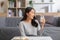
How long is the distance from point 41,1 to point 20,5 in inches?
32.6

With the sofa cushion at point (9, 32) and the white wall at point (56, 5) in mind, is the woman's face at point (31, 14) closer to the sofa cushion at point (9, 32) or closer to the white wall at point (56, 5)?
the sofa cushion at point (9, 32)

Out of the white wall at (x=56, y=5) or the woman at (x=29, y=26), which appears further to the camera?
the white wall at (x=56, y=5)

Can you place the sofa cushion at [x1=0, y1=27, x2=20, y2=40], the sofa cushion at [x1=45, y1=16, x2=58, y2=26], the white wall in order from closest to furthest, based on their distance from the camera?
the sofa cushion at [x1=0, y1=27, x2=20, y2=40]
the sofa cushion at [x1=45, y1=16, x2=58, y2=26]
the white wall

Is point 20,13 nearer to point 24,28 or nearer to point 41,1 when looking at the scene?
point 41,1

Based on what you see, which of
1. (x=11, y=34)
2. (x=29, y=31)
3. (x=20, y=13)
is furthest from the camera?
(x=20, y=13)

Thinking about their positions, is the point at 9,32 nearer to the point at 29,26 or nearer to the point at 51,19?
the point at 29,26

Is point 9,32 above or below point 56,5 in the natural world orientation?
below

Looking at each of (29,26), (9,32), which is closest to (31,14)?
(29,26)

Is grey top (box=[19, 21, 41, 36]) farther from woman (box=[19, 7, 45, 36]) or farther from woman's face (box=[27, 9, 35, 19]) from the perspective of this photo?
woman's face (box=[27, 9, 35, 19])

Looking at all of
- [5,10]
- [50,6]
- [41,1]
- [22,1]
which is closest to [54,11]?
[50,6]

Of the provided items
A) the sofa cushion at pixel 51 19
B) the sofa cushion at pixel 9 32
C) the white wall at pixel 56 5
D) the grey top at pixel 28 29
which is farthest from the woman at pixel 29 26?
the white wall at pixel 56 5

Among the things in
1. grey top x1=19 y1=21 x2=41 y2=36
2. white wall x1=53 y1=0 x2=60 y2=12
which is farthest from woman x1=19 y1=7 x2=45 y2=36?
white wall x1=53 y1=0 x2=60 y2=12

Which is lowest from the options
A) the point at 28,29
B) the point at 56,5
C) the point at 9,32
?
the point at 9,32

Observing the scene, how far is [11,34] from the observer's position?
3.54 m
